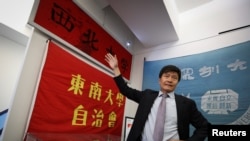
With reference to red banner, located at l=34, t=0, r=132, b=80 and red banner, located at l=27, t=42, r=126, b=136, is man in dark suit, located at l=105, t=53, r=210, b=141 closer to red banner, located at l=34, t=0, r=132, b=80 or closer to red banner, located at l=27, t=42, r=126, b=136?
red banner, located at l=27, t=42, r=126, b=136

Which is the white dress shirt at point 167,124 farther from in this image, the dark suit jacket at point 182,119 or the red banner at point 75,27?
the red banner at point 75,27

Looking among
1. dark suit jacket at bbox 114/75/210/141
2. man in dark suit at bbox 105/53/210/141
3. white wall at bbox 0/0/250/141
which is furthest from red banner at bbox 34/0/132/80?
dark suit jacket at bbox 114/75/210/141

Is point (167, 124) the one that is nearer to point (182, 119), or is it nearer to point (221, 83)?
point (182, 119)

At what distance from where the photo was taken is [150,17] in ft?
8.39

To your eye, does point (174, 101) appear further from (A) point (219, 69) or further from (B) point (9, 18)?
(B) point (9, 18)

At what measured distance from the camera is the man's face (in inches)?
51.9

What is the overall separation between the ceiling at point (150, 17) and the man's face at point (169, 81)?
1322 millimetres

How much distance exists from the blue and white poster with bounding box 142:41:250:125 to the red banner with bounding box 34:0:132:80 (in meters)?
1.31

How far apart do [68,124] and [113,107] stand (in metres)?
0.89

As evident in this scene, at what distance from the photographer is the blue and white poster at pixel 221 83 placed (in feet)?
7.02

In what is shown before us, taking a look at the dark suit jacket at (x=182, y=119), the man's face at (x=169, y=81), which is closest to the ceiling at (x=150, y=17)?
the man's face at (x=169, y=81)

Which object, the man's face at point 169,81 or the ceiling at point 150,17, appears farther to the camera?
the ceiling at point 150,17

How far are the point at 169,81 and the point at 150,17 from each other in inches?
59.8

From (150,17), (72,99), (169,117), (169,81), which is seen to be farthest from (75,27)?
(169,117)
